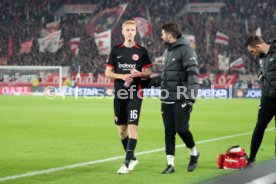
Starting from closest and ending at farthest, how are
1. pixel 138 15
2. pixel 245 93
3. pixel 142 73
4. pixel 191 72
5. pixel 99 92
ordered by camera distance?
pixel 191 72 < pixel 142 73 < pixel 245 93 < pixel 99 92 < pixel 138 15

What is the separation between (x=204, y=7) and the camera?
168ft

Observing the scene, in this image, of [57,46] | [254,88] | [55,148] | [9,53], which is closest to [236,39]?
[254,88]

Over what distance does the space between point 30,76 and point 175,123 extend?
125 feet

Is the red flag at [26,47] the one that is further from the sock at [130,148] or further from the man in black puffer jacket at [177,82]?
the man in black puffer jacket at [177,82]

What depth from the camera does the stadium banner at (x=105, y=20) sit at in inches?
2050

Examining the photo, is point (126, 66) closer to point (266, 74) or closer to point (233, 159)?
point (266, 74)

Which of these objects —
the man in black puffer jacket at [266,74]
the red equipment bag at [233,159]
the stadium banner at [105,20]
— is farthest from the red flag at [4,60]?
the man in black puffer jacket at [266,74]

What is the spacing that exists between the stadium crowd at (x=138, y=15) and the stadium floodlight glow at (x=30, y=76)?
3178 millimetres

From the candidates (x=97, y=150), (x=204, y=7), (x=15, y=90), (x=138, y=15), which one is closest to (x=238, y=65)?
(x=204, y=7)

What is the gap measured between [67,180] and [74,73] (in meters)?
40.2

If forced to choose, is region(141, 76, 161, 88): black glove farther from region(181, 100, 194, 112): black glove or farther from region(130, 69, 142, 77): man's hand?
region(181, 100, 194, 112): black glove

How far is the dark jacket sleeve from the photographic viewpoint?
682 centimetres

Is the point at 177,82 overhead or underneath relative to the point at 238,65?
overhead

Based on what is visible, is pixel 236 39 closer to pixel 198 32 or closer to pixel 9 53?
pixel 198 32
